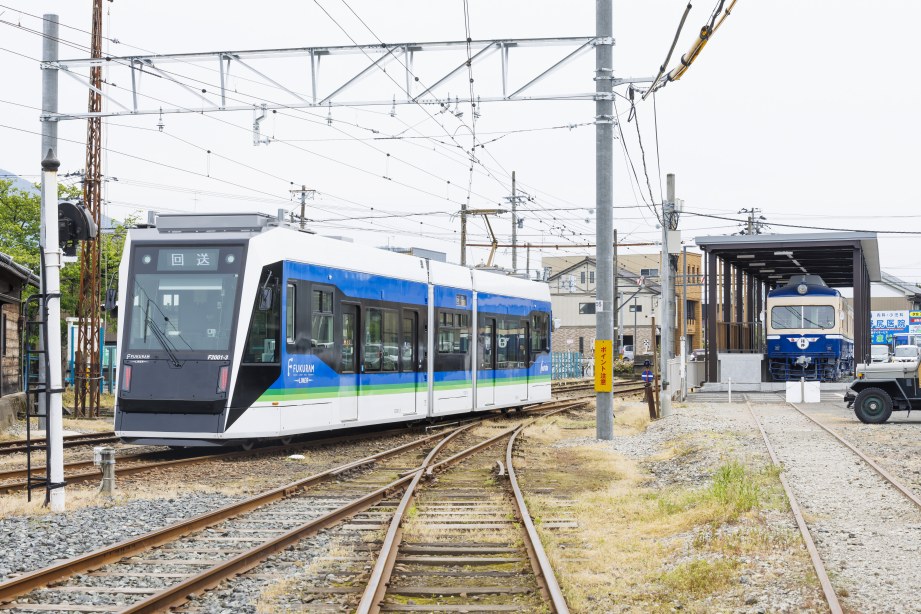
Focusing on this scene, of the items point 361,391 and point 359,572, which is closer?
point 359,572

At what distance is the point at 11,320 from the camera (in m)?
29.4

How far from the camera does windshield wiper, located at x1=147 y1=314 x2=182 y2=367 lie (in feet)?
50.8

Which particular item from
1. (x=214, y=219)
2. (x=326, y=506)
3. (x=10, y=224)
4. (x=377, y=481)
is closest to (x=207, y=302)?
(x=214, y=219)

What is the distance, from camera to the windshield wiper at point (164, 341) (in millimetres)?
15498

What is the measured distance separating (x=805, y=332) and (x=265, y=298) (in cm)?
3216

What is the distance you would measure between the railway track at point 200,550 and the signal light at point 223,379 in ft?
7.17

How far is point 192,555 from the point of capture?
8805 millimetres

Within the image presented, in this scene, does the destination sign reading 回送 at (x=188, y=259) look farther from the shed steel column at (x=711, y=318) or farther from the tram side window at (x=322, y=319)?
the shed steel column at (x=711, y=318)

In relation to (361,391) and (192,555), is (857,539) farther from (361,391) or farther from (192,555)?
(361,391)

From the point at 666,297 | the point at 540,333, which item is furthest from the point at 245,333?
the point at 666,297

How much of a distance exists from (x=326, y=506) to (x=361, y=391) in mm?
7076

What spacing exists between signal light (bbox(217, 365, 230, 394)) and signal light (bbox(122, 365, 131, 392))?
55.0 inches

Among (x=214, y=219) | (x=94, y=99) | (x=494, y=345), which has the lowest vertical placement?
(x=494, y=345)

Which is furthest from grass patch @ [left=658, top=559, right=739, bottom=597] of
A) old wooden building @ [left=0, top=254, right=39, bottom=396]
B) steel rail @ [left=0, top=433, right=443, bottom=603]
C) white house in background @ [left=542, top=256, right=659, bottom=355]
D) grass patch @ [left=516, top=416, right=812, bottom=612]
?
white house in background @ [left=542, top=256, right=659, bottom=355]
